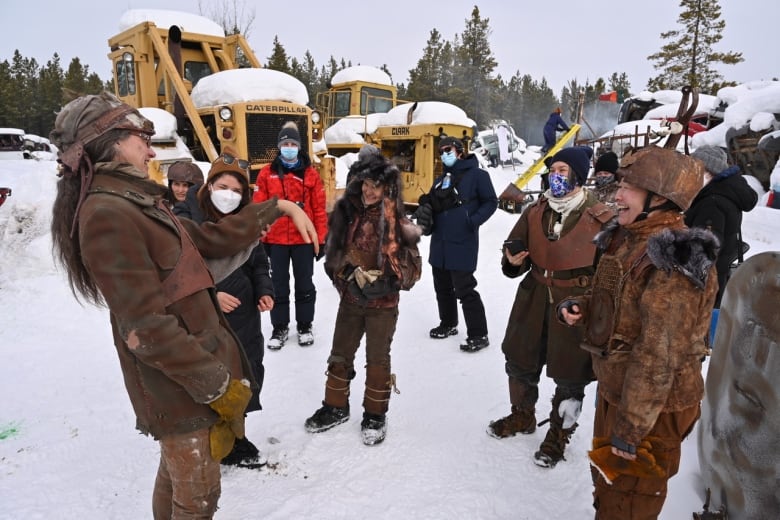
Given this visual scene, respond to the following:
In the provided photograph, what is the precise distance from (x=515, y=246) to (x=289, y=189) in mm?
2416

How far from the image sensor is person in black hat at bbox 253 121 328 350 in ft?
15.0

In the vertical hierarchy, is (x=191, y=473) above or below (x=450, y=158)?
below

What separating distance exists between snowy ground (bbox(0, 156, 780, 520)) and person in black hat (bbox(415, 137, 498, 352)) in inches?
15.2

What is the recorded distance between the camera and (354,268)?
3160mm

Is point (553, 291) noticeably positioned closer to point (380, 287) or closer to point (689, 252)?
point (380, 287)

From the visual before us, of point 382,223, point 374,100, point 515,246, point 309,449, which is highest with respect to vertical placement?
point 374,100

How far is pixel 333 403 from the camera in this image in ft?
10.9

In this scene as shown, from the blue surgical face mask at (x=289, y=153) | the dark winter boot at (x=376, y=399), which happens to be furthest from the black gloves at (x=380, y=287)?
the blue surgical face mask at (x=289, y=153)

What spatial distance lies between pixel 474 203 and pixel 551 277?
1776 millimetres

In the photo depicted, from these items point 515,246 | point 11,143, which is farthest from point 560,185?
point 11,143

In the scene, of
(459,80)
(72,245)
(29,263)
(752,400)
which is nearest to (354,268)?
(72,245)

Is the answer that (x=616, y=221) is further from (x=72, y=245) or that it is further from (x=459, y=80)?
(x=459, y=80)

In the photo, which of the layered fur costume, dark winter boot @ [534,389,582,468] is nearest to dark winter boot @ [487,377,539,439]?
dark winter boot @ [534,389,582,468]

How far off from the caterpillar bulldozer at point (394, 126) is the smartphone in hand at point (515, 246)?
616 cm
